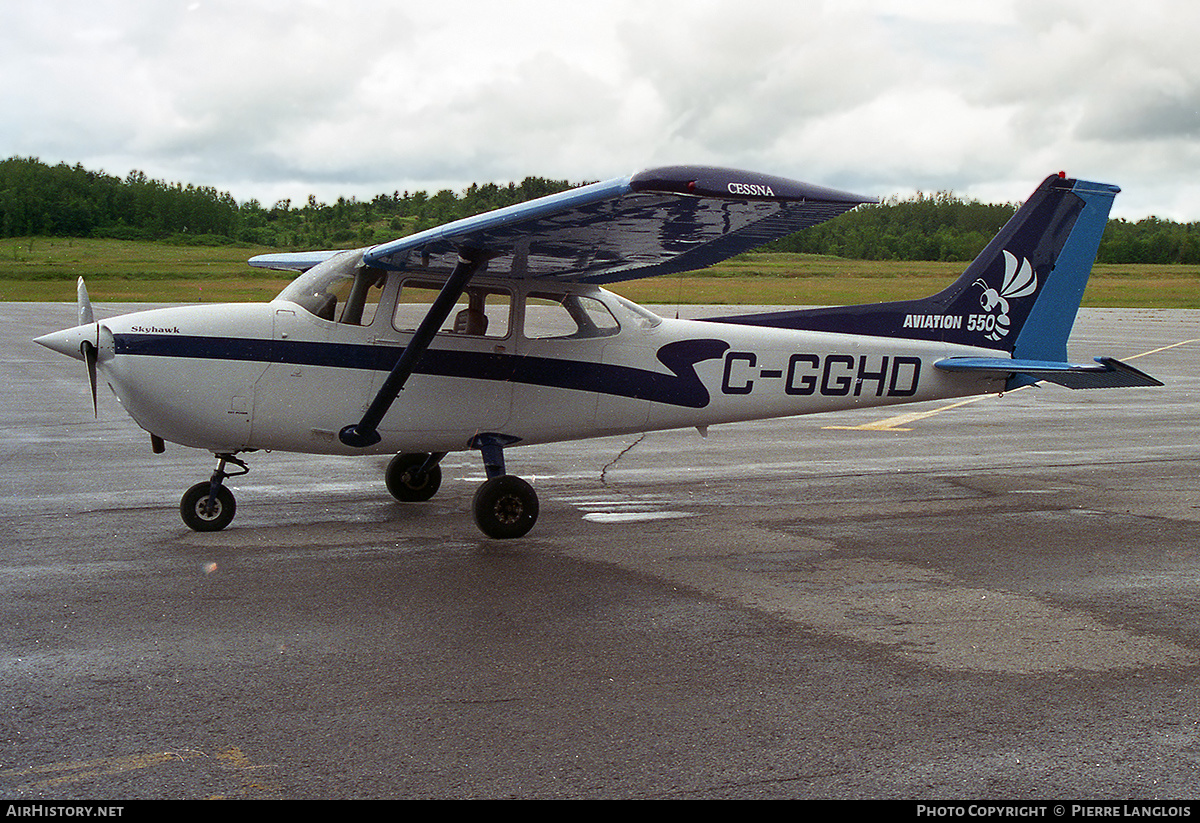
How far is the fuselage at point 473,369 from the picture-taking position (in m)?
7.33

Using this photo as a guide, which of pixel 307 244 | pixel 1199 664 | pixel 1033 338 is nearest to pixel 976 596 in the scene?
pixel 1199 664

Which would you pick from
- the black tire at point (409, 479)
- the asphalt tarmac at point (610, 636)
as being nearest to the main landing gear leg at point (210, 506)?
the asphalt tarmac at point (610, 636)

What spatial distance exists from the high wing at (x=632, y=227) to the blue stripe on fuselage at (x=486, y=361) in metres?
0.64

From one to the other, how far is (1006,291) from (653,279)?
5293 cm

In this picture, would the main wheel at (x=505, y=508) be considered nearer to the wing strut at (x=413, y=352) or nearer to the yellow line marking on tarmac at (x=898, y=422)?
the wing strut at (x=413, y=352)

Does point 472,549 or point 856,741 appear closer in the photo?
point 856,741

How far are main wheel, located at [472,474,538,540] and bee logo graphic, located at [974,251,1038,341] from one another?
4.82m

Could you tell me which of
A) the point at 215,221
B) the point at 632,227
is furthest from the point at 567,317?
the point at 215,221

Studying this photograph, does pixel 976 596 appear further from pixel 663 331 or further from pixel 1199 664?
Answer: pixel 663 331

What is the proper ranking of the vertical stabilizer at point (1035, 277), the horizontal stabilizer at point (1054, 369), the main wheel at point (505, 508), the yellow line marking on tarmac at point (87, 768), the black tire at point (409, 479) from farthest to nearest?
the vertical stabilizer at point (1035, 277) → the horizontal stabilizer at point (1054, 369) → the black tire at point (409, 479) → the main wheel at point (505, 508) → the yellow line marking on tarmac at point (87, 768)

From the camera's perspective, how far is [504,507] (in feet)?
25.2

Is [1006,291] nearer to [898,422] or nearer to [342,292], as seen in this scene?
[898,422]

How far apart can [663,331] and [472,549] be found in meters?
2.49
